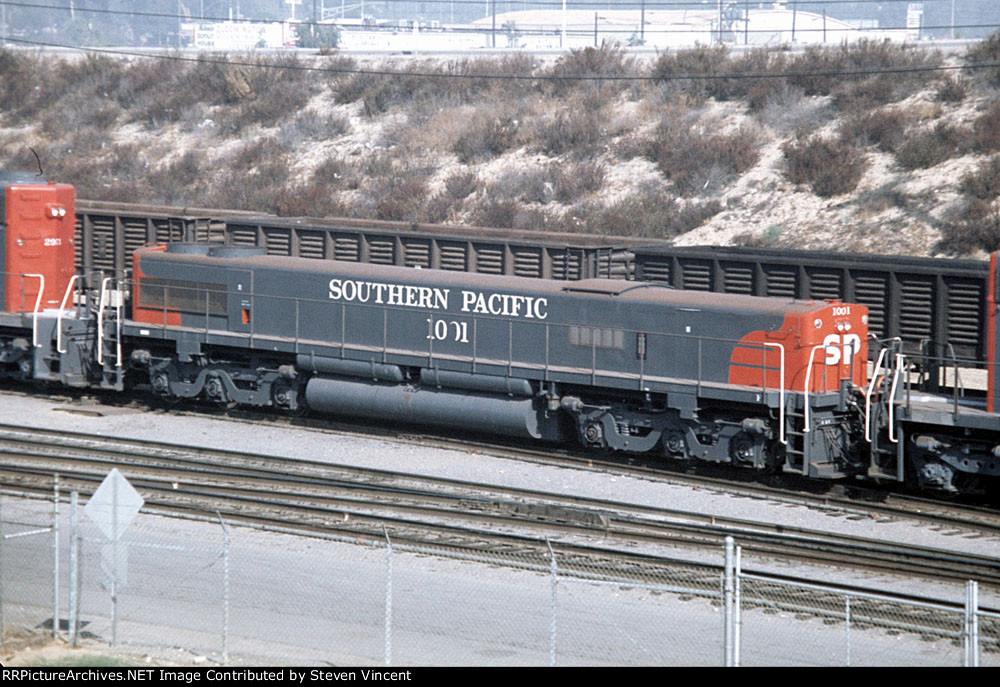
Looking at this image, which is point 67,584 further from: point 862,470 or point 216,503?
point 862,470

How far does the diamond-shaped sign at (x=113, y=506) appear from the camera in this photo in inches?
425

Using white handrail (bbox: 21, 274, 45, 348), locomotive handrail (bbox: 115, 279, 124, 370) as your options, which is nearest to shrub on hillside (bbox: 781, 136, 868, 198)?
locomotive handrail (bbox: 115, 279, 124, 370)

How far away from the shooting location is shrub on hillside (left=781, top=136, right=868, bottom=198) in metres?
36.3

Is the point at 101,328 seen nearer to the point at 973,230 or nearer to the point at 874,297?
the point at 874,297

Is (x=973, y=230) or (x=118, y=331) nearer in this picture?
(x=118, y=331)

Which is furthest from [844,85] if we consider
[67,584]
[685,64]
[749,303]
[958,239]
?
[67,584]

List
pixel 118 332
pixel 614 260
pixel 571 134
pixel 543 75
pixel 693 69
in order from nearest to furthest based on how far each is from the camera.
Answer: pixel 118 332
pixel 614 260
pixel 571 134
pixel 693 69
pixel 543 75

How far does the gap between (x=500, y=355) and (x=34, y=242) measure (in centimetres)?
1068

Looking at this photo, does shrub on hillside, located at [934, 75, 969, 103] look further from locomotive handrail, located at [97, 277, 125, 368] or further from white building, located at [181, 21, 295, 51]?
white building, located at [181, 21, 295, 51]

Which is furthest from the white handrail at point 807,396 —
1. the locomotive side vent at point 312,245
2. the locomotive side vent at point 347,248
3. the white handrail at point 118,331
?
the white handrail at point 118,331

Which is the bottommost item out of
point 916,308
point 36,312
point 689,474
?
point 689,474

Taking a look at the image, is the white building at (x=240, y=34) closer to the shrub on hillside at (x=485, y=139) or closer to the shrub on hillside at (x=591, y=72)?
the shrub on hillside at (x=591, y=72)

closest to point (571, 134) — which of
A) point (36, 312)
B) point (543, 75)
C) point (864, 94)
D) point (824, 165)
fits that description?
point (543, 75)

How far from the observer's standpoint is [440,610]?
40.5 ft
